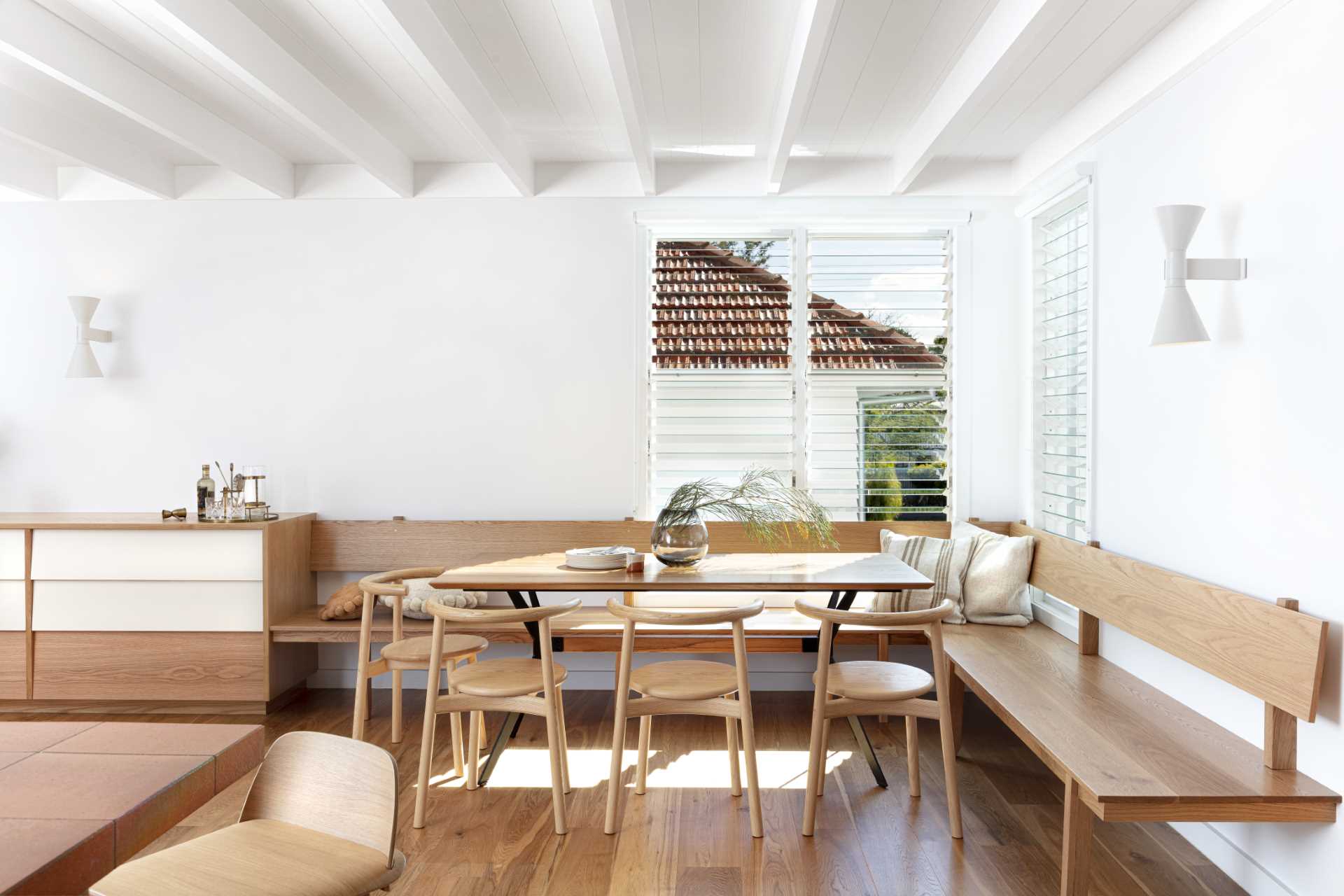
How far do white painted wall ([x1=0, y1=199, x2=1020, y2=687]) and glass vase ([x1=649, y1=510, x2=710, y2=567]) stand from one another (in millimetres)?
1211

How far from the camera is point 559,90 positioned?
148 inches

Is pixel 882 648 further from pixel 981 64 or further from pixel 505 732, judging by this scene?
pixel 981 64

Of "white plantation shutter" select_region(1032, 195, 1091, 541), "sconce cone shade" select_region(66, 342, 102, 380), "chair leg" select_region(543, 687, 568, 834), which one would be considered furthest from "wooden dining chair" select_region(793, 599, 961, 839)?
"sconce cone shade" select_region(66, 342, 102, 380)

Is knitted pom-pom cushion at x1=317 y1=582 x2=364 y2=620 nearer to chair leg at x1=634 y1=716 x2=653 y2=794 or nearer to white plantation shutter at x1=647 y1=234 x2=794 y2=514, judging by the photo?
white plantation shutter at x1=647 y1=234 x2=794 y2=514

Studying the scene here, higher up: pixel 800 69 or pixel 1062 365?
pixel 800 69

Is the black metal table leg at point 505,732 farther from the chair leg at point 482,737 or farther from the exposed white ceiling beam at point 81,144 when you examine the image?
the exposed white ceiling beam at point 81,144

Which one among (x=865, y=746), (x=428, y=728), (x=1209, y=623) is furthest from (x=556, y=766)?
(x=1209, y=623)

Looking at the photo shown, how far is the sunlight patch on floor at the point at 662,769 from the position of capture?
135 inches

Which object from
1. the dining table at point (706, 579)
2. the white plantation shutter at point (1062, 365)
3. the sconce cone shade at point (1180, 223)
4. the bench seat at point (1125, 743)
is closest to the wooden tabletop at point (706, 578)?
the dining table at point (706, 579)

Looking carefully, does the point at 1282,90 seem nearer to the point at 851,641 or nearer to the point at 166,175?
the point at 851,641

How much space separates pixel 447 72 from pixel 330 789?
101 inches

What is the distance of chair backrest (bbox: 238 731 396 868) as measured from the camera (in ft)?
4.61

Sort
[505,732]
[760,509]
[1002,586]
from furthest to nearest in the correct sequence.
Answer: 1. [1002,586]
2. [760,509]
3. [505,732]

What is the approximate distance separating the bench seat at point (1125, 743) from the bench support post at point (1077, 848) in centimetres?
5
